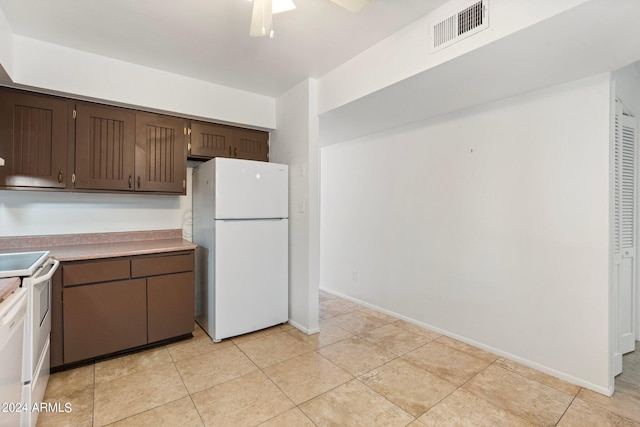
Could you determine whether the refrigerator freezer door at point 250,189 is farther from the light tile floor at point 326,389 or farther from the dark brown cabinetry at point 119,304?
the light tile floor at point 326,389

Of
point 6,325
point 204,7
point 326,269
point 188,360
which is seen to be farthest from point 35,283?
point 326,269

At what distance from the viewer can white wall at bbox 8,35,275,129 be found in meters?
2.23

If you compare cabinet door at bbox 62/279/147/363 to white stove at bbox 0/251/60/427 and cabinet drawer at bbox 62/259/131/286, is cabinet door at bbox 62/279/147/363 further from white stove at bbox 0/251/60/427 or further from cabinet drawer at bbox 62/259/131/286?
white stove at bbox 0/251/60/427

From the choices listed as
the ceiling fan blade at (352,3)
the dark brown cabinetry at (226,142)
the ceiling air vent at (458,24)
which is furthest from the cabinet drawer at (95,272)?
the ceiling air vent at (458,24)

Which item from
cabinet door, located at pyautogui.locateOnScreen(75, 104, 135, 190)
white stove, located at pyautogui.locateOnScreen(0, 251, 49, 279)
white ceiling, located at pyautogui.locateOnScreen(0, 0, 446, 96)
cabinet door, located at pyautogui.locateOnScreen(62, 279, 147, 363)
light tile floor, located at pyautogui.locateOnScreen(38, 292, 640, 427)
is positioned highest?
white ceiling, located at pyautogui.locateOnScreen(0, 0, 446, 96)

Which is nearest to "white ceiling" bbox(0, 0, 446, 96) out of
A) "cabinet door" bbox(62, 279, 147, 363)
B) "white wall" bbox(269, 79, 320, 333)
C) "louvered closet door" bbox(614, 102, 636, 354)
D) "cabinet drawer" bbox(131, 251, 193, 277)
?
"white wall" bbox(269, 79, 320, 333)

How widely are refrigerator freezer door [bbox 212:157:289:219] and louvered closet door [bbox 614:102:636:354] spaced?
9.35 feet

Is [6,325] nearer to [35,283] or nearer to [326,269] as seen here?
[35,283]

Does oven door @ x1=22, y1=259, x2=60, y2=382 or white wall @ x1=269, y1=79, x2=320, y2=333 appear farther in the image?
white wall @ x1=269, y1=79, x2=320, y2=333

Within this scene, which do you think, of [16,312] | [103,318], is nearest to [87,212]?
[103,318]

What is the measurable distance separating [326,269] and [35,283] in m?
3.37

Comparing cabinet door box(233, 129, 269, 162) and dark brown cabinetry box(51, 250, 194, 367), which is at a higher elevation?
cabinet door box(233, 129, 269, 162)

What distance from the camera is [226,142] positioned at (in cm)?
320

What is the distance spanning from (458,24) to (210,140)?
2.40 m
